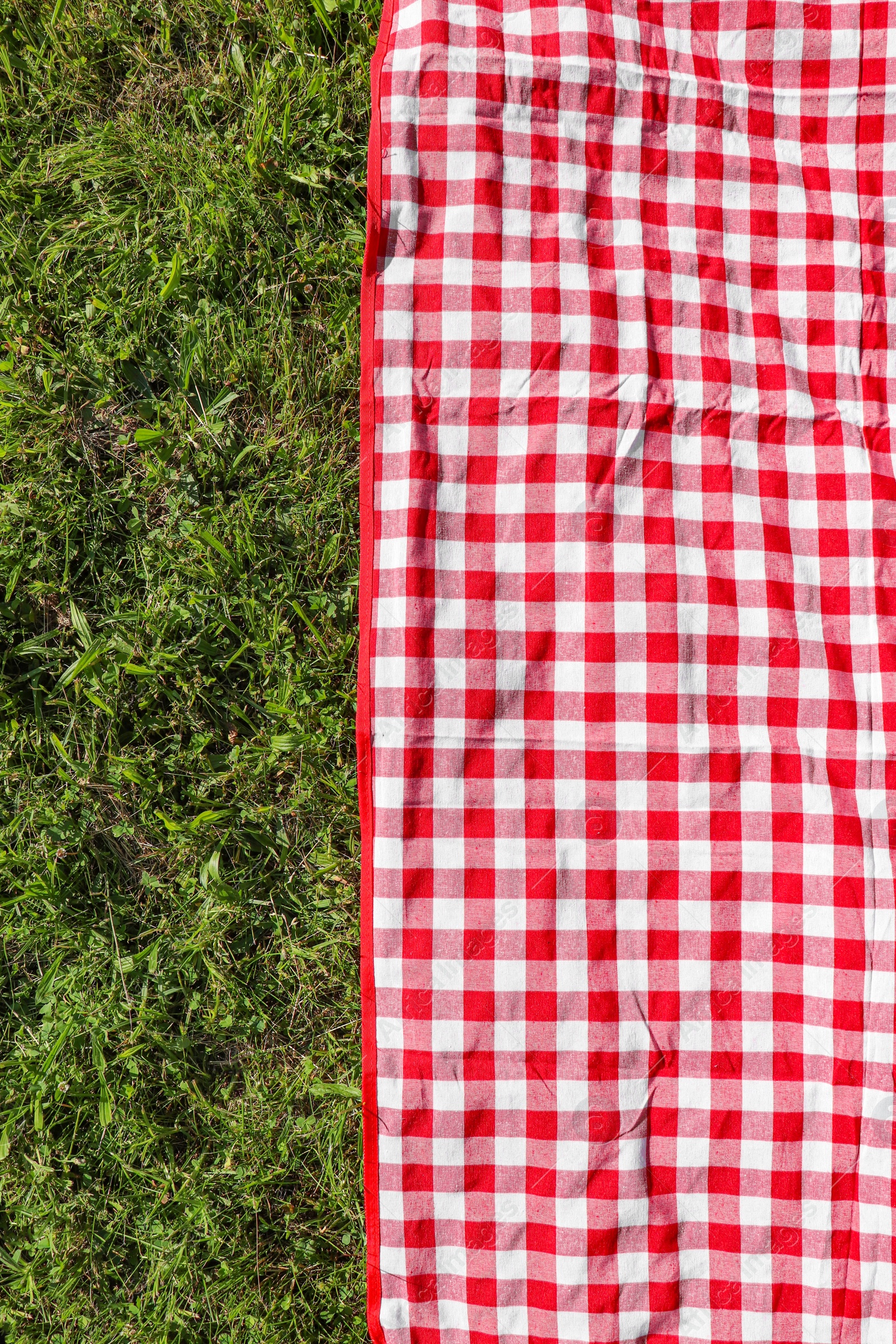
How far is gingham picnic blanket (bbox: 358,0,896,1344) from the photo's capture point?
1.37 m

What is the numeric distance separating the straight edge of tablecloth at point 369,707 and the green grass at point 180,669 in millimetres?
290

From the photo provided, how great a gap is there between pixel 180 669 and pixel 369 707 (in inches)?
20.5

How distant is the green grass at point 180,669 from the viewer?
167 centimetres

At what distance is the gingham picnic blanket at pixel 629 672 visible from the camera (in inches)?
53.9

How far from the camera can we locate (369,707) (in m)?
1.43

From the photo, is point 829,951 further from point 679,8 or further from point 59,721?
point 679,8

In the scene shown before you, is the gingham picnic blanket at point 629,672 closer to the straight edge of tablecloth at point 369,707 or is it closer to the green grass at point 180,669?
the straight edge of tablecloth at point 369,707

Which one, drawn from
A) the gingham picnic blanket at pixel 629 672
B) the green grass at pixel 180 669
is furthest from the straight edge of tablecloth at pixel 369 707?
the green grass at pixel 180 669

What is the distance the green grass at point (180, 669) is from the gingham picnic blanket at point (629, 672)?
326mm

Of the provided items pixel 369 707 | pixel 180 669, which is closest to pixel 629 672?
pixel 369 707

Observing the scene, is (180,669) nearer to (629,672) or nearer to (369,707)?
(369,707)

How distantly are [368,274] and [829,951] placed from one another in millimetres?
1414

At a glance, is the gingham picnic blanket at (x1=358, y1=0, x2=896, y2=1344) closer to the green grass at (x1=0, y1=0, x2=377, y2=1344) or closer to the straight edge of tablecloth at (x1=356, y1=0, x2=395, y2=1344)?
the straight edge of tablecloth at (x1=356, y1=0, x2=395, y2=1344)

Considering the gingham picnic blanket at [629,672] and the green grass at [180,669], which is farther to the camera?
the green grass at [180,669]
